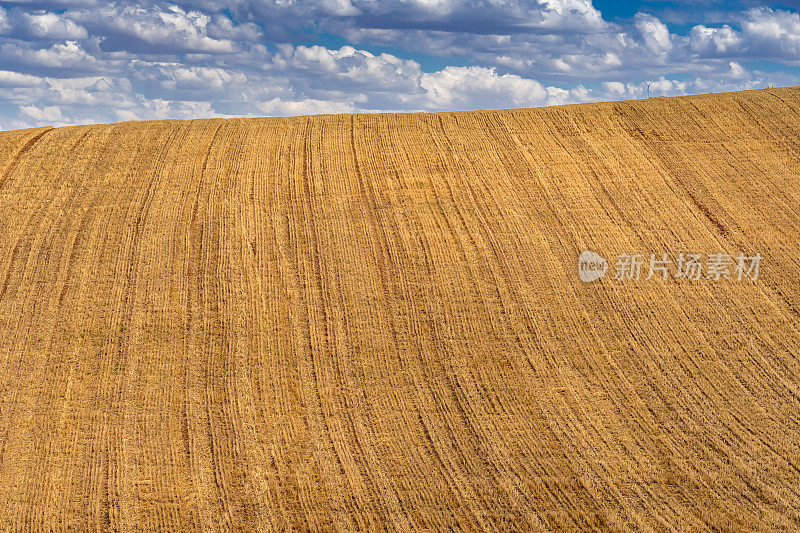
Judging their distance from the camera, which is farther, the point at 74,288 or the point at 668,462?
the point at 74,288

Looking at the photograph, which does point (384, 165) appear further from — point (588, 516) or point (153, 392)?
point (588, 516)

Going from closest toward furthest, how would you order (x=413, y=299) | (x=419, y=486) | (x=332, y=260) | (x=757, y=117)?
(x=419, y=486), (x=413, y=299), (x=332, y=260), (x=757, y=117)

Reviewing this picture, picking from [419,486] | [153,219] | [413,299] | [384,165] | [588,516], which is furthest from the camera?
[384,165]

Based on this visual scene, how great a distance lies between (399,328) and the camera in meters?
18.8

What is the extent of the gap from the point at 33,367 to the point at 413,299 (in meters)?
9.10

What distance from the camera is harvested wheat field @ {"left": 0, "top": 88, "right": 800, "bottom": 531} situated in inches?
555

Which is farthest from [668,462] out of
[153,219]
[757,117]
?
[757,117]

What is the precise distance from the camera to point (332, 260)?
21.0 m

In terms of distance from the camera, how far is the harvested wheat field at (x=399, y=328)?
46.2 feet

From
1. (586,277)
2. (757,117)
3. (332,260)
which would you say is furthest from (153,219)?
(757,117)

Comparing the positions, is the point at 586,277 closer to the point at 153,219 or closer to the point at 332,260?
the point at 332,260

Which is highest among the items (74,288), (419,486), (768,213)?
(768,213)

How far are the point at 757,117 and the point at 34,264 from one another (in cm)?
2533

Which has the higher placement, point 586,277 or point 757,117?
point 757,117
